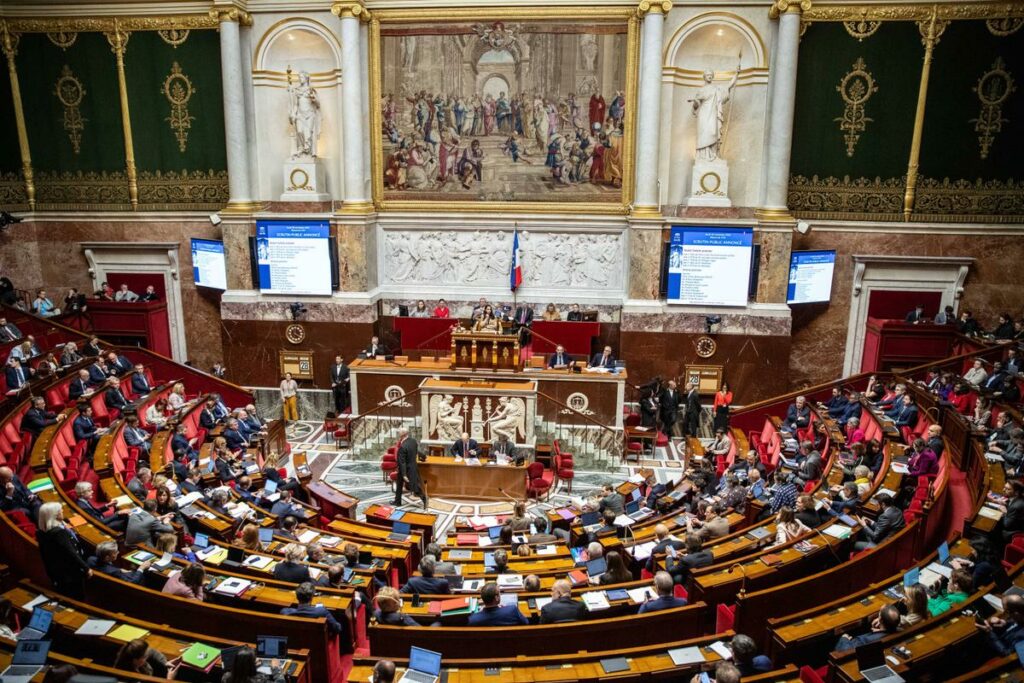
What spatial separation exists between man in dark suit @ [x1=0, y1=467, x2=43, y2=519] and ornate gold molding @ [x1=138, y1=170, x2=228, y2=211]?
11.9 m

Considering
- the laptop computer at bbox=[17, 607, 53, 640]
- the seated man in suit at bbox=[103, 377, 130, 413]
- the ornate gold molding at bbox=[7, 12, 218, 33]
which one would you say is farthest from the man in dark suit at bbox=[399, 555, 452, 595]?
the ornate gold molding at bbox=[7, 12, 218, 33]

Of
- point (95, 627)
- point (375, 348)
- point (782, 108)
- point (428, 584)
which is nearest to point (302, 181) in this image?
point (375, 348)

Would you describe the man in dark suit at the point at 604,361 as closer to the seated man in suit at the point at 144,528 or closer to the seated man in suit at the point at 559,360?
the seated man in suit at the point at 559,360

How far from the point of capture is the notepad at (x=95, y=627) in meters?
6.36

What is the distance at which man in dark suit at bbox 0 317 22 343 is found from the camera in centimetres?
1546

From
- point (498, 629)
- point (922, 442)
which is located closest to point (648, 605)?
point (498, 629)

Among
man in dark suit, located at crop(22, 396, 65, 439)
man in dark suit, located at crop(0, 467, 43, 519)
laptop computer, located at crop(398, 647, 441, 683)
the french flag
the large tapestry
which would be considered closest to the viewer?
laptop computer, located at crop(398, 647, 441, 683)

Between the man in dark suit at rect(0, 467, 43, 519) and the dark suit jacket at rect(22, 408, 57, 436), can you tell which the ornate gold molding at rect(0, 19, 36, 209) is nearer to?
the dark suit jacket at rect(22, 408, 57, 436)

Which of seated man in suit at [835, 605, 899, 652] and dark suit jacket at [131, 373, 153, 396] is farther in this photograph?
dark suit jacket at [131, 373, 153, 396]

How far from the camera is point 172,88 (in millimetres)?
18938

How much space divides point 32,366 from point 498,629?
1246 cm

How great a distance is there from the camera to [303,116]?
60.2ft

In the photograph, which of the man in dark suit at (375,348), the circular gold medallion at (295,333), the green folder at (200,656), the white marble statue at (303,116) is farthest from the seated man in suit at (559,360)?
the green folder at (200,656)

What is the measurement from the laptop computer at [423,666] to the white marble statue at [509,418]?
8985mm
